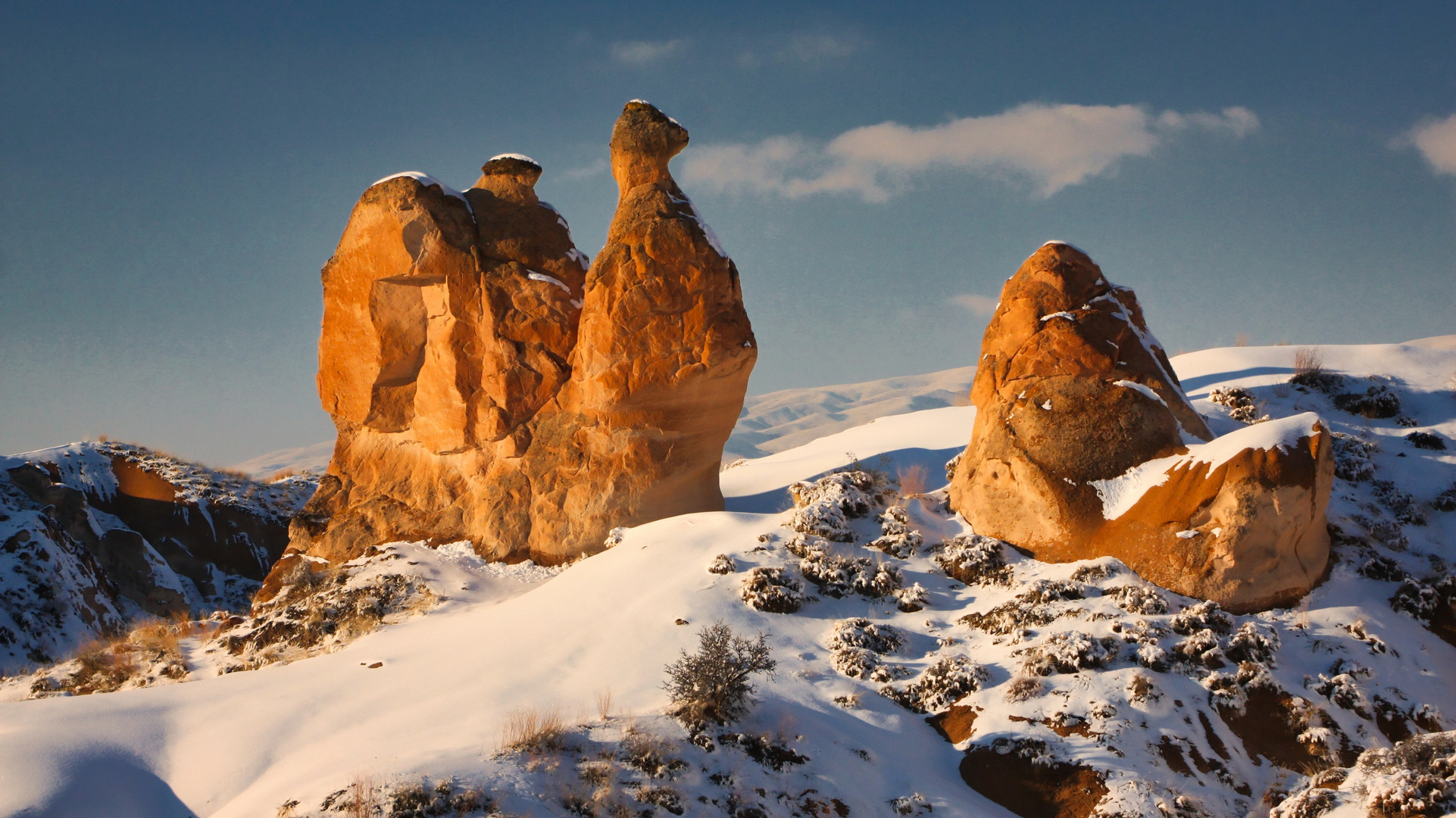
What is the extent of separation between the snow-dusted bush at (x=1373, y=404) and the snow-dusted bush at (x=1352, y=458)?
2.15m

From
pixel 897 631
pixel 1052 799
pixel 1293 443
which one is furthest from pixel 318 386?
pixel 1293 443

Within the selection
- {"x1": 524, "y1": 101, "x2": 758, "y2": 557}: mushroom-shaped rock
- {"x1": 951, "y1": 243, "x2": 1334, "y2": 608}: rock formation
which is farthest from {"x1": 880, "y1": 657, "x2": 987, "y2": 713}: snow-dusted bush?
{"x1": 524, "y1": 101, "x2": 758, "y2": 557}: mushroom-shaped rock

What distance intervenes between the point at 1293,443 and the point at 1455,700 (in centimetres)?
368

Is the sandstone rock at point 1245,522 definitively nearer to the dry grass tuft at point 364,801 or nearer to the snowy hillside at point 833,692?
the snowy hillside at point 833,692

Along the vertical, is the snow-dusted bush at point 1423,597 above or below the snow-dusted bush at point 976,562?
below

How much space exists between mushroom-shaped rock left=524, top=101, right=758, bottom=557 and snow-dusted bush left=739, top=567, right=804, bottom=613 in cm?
475

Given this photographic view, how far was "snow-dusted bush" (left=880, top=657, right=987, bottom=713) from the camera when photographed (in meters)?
11.3

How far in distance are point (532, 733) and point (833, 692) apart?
415 centimetres

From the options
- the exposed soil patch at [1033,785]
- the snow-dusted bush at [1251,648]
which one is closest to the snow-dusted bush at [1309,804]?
the exposed soil patch at [1033,785]

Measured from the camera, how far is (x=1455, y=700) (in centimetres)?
1120

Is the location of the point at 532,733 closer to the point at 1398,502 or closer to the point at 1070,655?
the point at 1070,655

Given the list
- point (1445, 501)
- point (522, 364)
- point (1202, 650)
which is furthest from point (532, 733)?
point (1445, 501)

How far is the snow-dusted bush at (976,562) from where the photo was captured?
14.0 metres

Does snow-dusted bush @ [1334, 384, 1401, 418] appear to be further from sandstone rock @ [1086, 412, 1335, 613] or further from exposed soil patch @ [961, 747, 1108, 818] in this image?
exposed soil patch @ [961, 747, 1108, 818]
